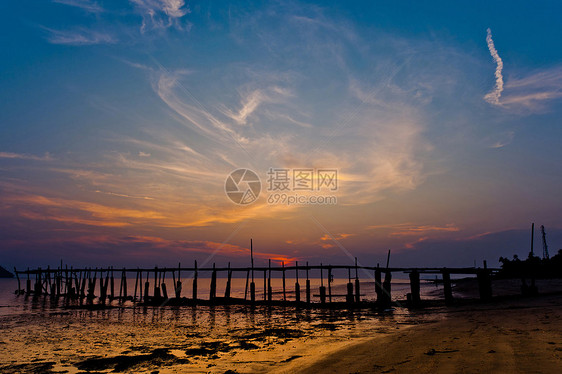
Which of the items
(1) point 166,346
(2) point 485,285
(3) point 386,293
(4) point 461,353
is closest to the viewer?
(4) point 461,353

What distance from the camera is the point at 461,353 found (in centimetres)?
850

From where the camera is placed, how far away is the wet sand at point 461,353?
23.5ft

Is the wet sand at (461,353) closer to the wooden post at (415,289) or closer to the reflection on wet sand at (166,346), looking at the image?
the reflection on wet sand at (166,346)

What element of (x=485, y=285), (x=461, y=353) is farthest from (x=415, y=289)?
(x=461, y=353)

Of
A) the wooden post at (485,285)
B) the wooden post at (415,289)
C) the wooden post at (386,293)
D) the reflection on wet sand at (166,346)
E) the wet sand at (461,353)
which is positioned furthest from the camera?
the wooden post at (386,293)

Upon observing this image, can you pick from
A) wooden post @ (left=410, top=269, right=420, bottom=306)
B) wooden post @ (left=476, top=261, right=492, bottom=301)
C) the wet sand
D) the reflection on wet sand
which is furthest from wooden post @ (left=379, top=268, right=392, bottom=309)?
the wet sand

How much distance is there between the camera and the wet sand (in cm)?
716

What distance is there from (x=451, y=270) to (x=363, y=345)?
17.3 m

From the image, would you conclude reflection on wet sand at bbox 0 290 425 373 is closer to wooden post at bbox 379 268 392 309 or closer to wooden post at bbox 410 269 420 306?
wooden post at bbox 410 269 420 306

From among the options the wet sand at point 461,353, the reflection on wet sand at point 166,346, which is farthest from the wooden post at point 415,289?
the wet sand at point 461,353

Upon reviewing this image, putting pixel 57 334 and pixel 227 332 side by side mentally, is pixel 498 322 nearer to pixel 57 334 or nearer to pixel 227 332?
pixel 227 332

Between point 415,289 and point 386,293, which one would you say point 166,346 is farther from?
point 386,293

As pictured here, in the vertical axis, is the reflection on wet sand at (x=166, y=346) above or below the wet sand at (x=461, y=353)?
below

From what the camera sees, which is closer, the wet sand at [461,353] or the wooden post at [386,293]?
the wet sand at [461,353]
